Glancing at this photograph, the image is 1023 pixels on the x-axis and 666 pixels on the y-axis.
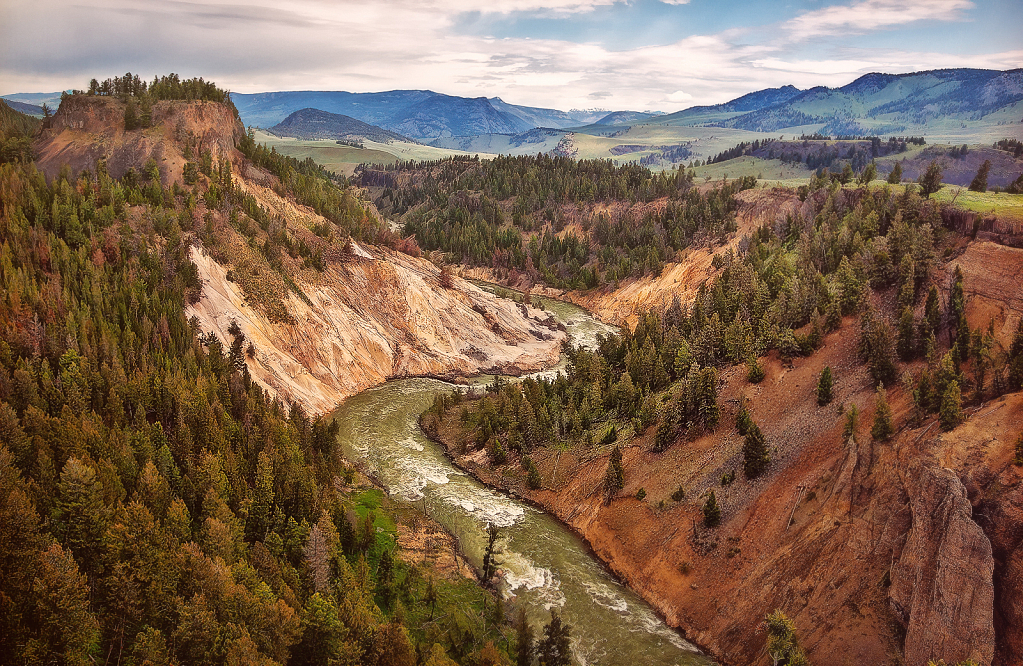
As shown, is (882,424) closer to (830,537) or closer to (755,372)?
(830,537)

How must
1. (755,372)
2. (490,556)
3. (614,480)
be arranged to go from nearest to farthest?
(490,556), (614,480), (755,372)

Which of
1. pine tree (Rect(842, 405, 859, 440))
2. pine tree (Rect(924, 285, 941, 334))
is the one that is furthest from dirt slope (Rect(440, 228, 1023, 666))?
pine tree (Rect(924, 285, 941, 334))

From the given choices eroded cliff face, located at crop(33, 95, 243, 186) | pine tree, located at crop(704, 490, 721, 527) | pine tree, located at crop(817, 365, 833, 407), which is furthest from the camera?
eroded cliff face, located at crop(33, 95, 243, 186)

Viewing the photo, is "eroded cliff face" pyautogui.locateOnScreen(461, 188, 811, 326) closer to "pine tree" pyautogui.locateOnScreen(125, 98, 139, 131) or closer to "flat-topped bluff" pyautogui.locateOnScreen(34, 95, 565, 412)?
"flat-topped bluff" pyautogui.locateOnScreen(34, 95, 565, 412)

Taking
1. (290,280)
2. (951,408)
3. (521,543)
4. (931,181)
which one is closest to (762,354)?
(951,408)

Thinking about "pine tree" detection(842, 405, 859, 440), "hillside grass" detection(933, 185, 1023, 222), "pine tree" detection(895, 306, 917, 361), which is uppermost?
"hillside grass" detection(933, 185, 1023, 222)

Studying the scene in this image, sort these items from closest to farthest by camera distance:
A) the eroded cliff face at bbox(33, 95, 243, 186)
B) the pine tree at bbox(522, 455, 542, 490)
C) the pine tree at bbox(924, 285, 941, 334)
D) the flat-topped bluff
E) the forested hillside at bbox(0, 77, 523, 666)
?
the forested hillside at bbox(0, 77, 523, 666), the pine tree at bbox(924, 285, 941, 334), the pine tree at bbox(522, 455, 542, 490), the flat-topped bluff, the eroded cliff face at bbox(33, 95, 243, 186)
